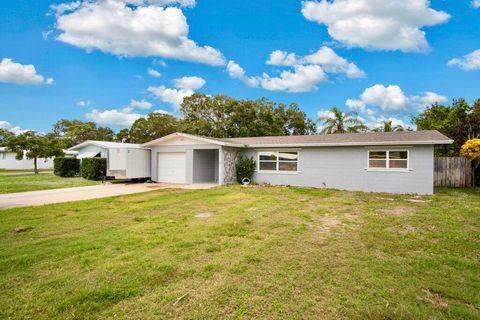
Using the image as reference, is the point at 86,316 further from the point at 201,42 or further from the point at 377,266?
the point at 201,42

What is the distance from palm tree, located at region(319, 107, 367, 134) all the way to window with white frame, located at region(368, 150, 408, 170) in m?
11.4

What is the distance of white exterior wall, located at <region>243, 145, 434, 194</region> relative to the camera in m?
13.1

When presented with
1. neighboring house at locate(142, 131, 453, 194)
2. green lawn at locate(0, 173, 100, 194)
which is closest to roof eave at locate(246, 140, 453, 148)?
neighboring house at locate(142, 131, 453, 194)

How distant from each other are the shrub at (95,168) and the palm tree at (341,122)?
18.4 meters

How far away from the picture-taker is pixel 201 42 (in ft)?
72.8

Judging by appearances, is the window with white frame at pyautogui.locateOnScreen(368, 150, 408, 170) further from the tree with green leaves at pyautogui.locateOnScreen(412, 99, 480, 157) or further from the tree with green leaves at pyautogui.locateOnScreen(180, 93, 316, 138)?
the tree with green leaves at pyautogui.locateOnScreen(180, 93, 316, 138)

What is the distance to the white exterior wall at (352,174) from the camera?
1309 centimetres

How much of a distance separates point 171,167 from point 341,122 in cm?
1544

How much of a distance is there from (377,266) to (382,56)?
19.2 meters

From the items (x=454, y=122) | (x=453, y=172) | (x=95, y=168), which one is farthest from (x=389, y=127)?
(x=95, y=168)

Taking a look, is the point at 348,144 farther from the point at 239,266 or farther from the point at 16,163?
the point at 16,163

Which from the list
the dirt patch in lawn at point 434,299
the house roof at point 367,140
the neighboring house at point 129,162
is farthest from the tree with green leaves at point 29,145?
the dirt patch in lawn at point 434,299

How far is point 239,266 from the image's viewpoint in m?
4.35

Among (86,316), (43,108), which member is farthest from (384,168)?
(43,108)
